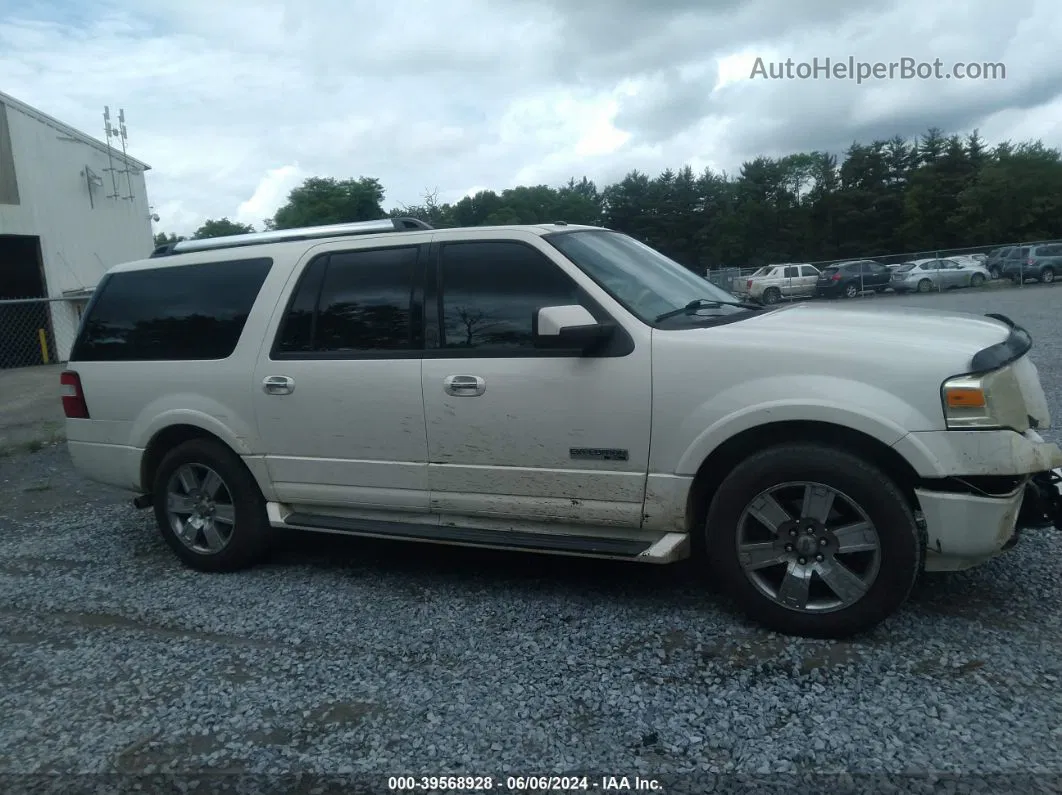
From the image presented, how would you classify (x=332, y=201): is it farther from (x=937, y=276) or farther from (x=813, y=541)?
(x=813, y=541)

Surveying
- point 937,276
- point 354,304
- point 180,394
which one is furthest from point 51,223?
point 937,276

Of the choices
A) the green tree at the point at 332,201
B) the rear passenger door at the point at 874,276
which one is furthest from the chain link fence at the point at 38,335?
the rear passenger door at the point at 874,276

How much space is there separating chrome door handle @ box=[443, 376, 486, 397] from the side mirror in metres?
0.48

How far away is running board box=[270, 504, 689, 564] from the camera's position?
13.1 ft

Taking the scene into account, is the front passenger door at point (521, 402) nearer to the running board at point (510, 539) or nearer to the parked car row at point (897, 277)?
the running board at point (510, 539)

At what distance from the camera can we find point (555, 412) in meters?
4.11

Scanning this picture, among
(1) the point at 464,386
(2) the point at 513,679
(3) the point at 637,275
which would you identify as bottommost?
(2) the point at 513,679

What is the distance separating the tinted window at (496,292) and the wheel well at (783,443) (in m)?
1.00

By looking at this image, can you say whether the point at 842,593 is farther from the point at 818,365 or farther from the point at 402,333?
the point at 402,333

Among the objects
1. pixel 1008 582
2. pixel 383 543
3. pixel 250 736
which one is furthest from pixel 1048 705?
pixel 383 543

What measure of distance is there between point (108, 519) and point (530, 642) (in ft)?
14.7

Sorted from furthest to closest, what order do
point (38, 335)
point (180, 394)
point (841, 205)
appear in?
point (841, 205) → point (38, 335) → point (180, 394)

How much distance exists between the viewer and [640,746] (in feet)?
10.0

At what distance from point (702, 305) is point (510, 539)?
158 cm
